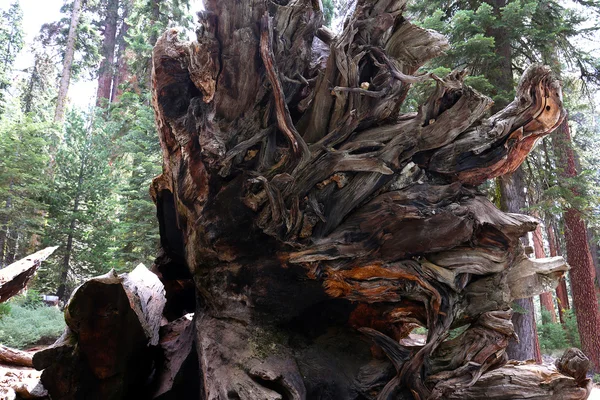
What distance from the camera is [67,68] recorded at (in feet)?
61.8

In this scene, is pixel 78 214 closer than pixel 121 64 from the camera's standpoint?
Yes

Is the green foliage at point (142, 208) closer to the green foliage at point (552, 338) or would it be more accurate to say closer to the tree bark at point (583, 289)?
the tree bark at point (583, 289)

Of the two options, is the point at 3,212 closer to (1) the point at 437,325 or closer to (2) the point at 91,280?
(2) the point at 91,280

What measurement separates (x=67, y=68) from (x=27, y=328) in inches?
506

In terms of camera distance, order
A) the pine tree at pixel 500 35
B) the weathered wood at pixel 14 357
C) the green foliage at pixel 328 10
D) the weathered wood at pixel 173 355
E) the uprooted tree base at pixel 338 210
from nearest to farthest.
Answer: the uprooted tree base at pixel 338 210 < the weathered wood at pixel 173 355 < the weathered wood at pixel 14 357 < the pine tree at pixel 500 35 < the green foliage at pixel 328 10

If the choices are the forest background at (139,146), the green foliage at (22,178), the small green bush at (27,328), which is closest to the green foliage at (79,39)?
the forest background at (139,146)

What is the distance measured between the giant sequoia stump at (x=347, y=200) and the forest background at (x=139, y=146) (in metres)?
1.30

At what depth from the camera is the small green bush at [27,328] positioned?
9.96 metres

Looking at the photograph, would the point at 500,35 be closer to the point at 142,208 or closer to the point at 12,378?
the point at 142,208

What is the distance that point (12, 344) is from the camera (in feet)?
32.3

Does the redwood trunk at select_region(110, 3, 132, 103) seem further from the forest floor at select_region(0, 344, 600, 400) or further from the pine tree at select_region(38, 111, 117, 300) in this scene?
the forest floor at select_region(0, 344, 600, 400)

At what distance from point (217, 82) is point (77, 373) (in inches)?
109

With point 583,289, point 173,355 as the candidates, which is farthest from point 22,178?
point 583,289

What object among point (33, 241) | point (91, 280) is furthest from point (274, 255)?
point (33, 241)
